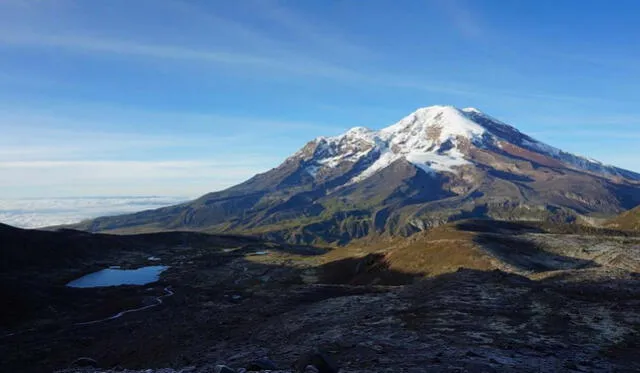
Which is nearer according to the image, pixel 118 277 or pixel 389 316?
pixel 389 316

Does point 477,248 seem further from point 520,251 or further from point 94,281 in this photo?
point 94,281

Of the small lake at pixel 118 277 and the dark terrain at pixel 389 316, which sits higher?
the dark terrain at pixel 389 316

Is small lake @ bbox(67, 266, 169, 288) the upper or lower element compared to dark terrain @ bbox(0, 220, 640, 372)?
lower

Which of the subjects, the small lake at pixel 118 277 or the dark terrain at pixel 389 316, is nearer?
the dark terrain at pixel 389 316

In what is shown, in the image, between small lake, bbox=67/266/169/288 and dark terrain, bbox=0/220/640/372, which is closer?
dark terrain, bbox=0/220/640/372

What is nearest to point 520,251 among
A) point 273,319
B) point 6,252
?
point 273,319
